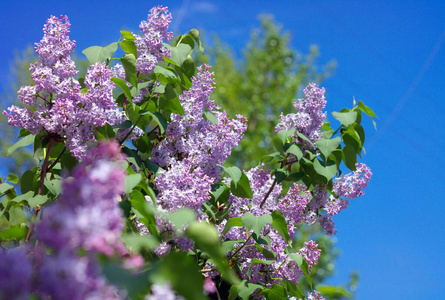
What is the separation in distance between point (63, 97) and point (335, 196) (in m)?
1.37

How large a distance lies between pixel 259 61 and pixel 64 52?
1166 centimetres

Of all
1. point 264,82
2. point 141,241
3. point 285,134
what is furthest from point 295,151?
point 264,82

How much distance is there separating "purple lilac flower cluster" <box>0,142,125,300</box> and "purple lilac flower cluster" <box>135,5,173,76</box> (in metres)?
1.40

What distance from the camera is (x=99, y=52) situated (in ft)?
5.87

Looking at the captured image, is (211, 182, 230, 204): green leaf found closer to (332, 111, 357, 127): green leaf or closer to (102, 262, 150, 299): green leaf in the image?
(332, 111, 357, 127): green leaf

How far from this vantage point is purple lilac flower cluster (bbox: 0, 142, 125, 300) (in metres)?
0.46

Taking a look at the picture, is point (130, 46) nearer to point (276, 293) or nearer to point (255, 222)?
point (255, 222)

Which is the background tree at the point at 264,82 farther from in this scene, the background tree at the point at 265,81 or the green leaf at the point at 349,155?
the green leaf at the point at 349,155

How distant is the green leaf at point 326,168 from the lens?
77.4 inches

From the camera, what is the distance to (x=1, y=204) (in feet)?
6.97

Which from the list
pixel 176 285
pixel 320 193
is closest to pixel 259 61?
pixel 320 193

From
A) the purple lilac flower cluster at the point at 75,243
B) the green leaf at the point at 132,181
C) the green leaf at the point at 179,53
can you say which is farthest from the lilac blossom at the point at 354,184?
the purple lilac flower cluster at the point at 75,243

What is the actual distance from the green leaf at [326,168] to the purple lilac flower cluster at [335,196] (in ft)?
0.84

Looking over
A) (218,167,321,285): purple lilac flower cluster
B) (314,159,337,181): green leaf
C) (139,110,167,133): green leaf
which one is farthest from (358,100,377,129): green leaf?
(139,110,167,133): green leaf
